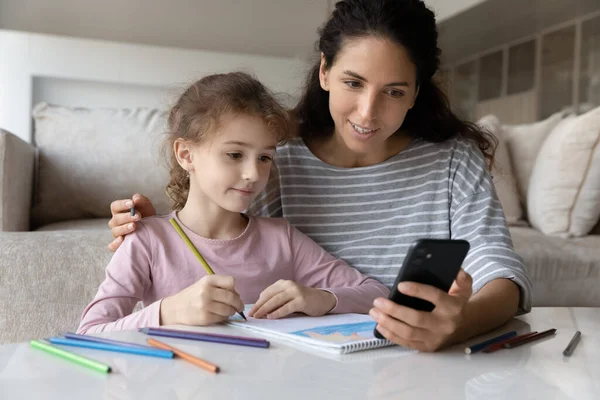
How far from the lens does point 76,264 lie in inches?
61.4

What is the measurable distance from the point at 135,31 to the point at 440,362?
3854 millimetres

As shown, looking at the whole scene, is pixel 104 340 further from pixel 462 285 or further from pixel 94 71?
pixel 94 71

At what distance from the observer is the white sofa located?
1521 mm

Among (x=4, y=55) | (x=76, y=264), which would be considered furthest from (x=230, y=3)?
(x=76, y=264)

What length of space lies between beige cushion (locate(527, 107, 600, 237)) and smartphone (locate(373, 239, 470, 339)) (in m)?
1.62

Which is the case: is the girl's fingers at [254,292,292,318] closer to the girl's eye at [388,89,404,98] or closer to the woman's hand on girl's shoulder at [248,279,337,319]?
the woman's hand on girl's shoulder at [248,279,337,319]

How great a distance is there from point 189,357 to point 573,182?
6.21ft

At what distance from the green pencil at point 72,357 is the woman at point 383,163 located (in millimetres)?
448

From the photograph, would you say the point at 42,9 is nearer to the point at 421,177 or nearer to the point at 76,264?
the point at 76,264

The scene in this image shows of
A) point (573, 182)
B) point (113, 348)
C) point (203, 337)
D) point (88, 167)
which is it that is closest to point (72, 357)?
point (113, 348)

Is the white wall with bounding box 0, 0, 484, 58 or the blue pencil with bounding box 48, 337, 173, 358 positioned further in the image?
the white wall with bounding box 0, 0, 484, 58

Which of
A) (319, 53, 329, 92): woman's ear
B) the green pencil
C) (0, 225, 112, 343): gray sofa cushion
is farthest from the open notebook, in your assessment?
(0, 225, 112, 343): gray sofa cushion

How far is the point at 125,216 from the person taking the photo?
1.12 meters

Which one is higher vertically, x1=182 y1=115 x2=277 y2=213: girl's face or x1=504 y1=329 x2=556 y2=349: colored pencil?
x1=182 y1=115 x2=277 y2=213: girl's face
